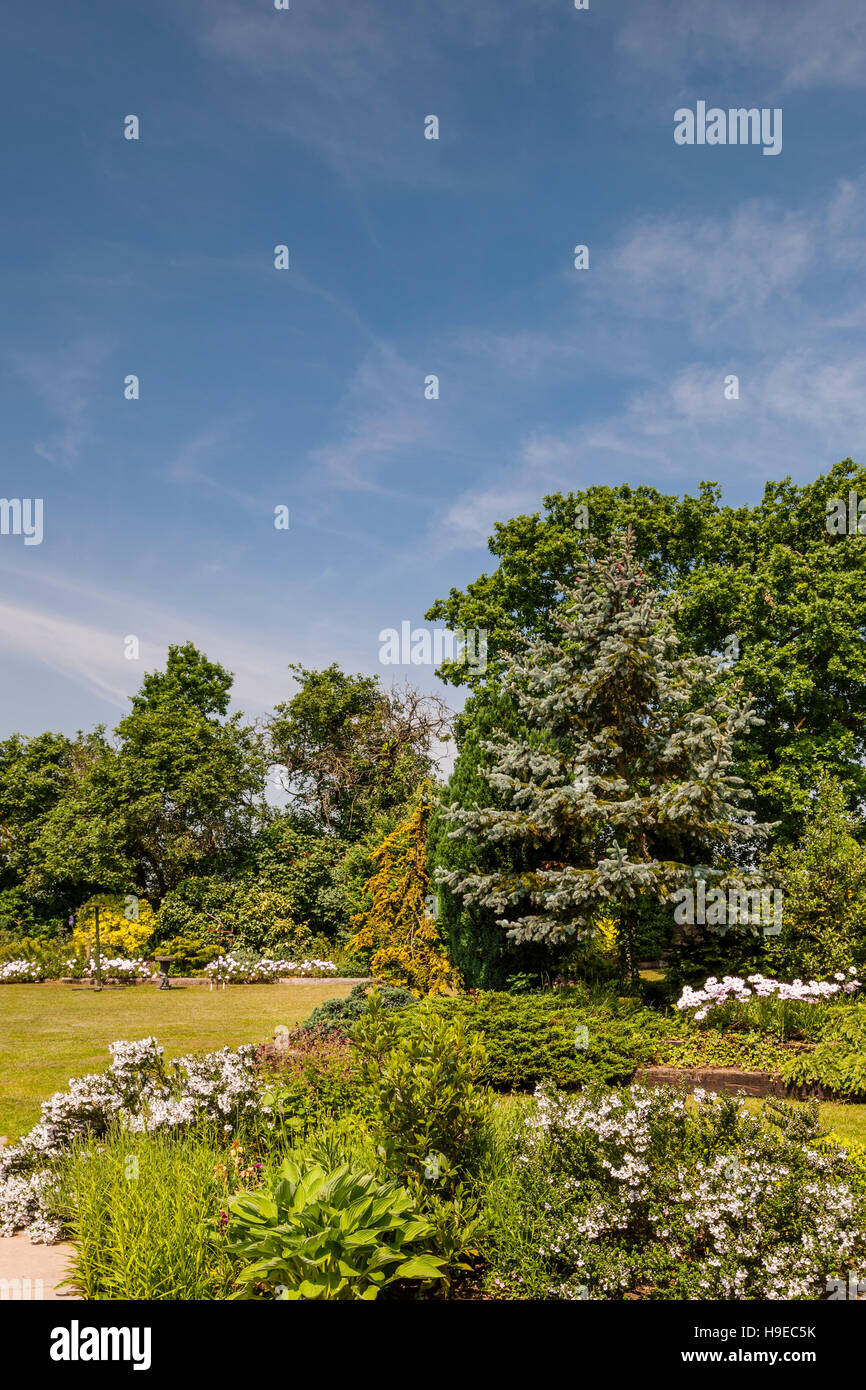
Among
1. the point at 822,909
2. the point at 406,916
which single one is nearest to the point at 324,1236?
the point at 822,909

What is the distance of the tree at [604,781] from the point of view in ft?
33.8

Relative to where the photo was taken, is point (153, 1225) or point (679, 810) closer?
point (153, 1225)

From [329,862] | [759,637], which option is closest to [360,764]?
[329,862]

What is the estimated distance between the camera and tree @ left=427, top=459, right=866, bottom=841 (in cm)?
1628

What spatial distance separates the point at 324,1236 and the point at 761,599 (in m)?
16.0

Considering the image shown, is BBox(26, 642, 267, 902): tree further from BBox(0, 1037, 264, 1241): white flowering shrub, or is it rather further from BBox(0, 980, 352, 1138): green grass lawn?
BBox(0, 1037, 264, 1241): white flowering shrub

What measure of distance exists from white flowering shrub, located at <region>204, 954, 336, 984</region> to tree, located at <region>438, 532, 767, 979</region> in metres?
8.75

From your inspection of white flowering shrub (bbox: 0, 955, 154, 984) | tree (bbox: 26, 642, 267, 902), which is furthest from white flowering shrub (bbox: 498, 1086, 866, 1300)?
tree (bbox: 26, 642, 267, 902)

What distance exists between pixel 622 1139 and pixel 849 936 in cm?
790

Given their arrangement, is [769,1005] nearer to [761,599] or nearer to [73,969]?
[761,599]

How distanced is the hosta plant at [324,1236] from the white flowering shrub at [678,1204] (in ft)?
2.20

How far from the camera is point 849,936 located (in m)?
10.7
